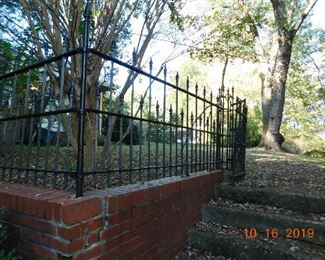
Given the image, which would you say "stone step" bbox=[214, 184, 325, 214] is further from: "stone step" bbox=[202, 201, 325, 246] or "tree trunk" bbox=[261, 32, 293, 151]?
"tree trunk" bbox=[261, 32, 293, 151]

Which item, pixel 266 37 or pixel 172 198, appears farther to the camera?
pixel 266 37

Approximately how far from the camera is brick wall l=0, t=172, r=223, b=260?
1792mm

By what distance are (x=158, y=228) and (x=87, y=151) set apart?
113cm

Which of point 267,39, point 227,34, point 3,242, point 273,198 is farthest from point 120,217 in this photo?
point 267,39

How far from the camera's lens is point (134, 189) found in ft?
7.75

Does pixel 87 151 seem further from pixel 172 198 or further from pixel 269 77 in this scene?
pixel 269 77

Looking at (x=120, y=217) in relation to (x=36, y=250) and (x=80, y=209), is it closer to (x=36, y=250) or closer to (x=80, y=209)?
(x=80, y=209)

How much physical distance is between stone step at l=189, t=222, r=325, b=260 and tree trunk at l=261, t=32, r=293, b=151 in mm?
7500

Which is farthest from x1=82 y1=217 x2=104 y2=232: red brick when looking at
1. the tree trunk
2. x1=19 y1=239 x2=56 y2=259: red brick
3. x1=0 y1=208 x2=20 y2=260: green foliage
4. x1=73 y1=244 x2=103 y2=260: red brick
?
the tree trunk

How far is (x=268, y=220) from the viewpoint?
299 centimetres

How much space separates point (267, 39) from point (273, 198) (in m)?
9.38

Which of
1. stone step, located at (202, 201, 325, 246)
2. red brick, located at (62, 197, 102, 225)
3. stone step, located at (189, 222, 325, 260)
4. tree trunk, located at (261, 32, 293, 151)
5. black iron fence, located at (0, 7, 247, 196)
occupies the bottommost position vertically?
stone step, located at (189, 222, 325, 260)

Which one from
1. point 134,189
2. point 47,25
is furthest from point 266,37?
point 134,189

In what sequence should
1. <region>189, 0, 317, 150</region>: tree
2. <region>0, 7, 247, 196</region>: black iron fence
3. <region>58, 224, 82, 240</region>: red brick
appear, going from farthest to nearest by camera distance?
<region>189, 0, 317, 150</region>: tree, <region>0, 7, 247, 196</region>: black iron fence, <region>58, 224, 82, 240</region>: red brick
